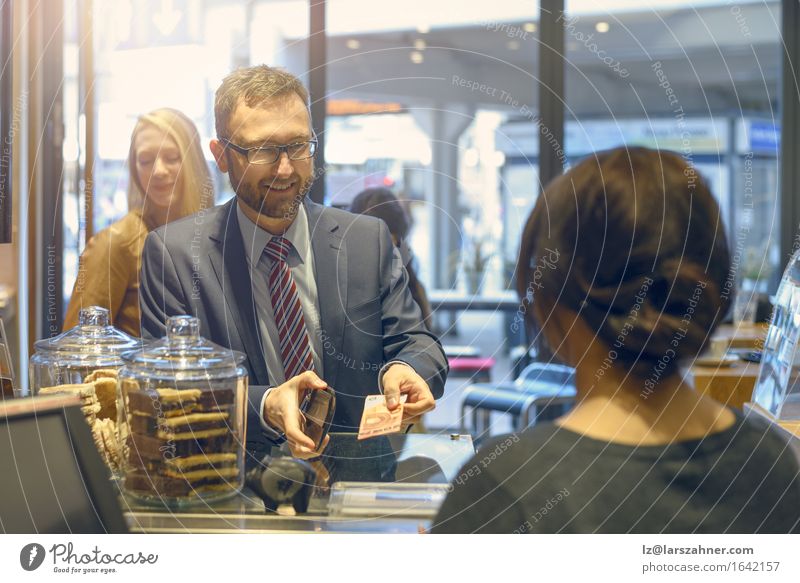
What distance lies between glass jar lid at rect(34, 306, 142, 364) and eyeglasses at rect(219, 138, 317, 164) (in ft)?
1.55

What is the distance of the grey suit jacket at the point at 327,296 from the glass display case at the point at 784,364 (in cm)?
56

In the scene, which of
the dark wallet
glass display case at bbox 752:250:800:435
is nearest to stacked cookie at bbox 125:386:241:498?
the dark wallet

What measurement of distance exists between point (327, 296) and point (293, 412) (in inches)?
17.8

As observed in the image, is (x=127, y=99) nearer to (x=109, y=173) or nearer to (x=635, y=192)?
(x=109, y=173)

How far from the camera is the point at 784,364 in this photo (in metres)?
1.43

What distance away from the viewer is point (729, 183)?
3.54 meters

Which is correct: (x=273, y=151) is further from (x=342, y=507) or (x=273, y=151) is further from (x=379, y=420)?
(x=342, y=507)

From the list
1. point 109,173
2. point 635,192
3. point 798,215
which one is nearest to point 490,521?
point 635,192

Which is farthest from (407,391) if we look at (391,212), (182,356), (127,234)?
(391,212)

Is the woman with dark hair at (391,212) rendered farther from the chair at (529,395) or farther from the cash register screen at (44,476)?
the cash register screen at (44,476)
